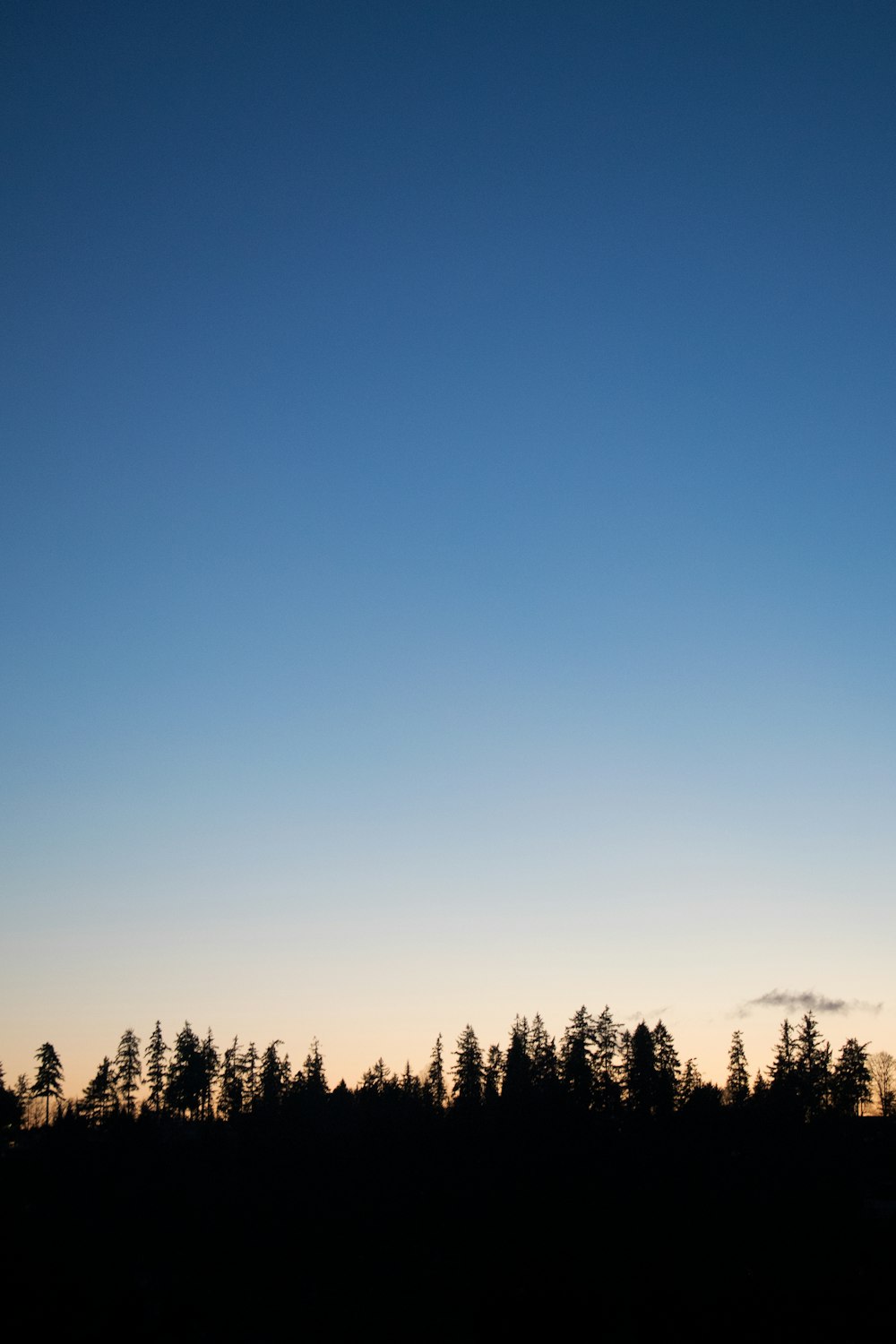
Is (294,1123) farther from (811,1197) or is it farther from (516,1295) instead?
(811,1197)

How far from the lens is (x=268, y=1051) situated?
130375mm

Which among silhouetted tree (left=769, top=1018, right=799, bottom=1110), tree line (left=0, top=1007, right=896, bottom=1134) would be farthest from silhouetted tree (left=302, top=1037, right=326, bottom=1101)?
silhouetted tree (left=769, top=1018, right=799, bottom=1110)

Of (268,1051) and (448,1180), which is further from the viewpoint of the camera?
(268,1051)

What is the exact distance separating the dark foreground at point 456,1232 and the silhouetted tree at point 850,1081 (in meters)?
9.29

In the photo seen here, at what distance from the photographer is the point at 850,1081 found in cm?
10831

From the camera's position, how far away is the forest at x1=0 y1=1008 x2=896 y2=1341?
6050 cm

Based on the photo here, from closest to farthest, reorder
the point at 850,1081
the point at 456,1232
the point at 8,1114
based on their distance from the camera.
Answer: the point at 456,1232
the point at 8,1114
the point at 850,1081

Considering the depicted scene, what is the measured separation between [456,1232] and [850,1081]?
59389 mm

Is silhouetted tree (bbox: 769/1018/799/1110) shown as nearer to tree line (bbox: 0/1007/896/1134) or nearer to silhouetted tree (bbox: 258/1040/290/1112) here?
tree line (bbox: 0/1007/896/1134)

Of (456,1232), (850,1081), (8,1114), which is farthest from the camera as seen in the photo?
(850,1081)

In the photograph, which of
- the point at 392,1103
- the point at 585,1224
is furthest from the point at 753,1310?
the point at 392,1103

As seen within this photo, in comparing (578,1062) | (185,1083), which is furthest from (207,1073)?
(578,1062)

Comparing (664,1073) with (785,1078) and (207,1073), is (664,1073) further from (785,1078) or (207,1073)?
(207,1073)

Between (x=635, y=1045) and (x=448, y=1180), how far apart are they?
34.5 metres
